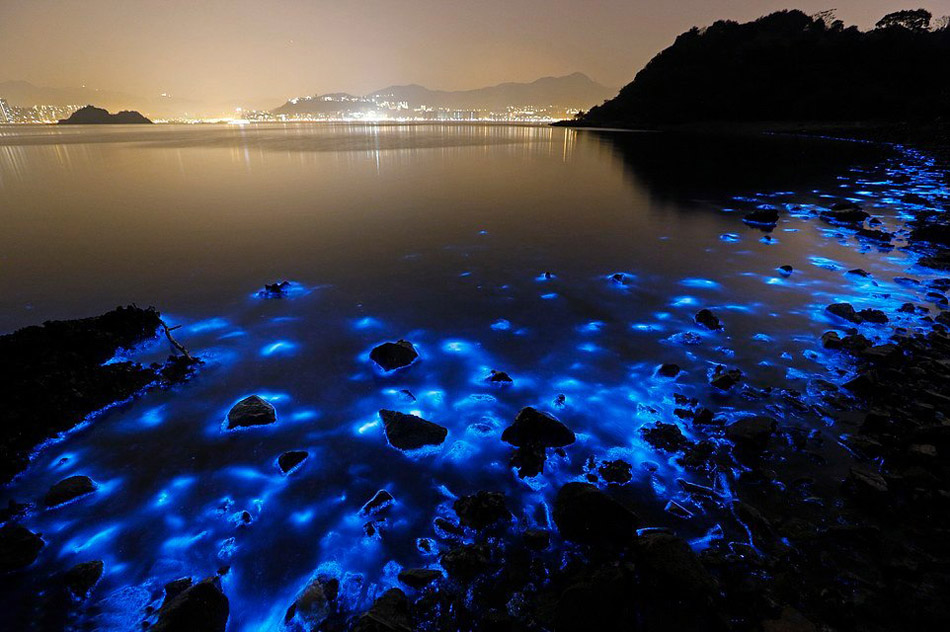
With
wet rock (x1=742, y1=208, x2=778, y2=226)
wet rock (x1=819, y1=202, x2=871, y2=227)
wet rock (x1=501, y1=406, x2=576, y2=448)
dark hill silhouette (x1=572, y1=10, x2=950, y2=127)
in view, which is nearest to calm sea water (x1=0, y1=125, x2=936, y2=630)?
wet rock (x1=501, y1=406, x2=576, y2=448)

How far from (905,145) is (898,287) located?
66.0 m

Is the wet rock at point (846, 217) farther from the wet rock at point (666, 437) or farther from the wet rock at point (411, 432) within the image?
the wet rock at point (411, 432)

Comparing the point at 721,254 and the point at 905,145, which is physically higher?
the point at 905,145

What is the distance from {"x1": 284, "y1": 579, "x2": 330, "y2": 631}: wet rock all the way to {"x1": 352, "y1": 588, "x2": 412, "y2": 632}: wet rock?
0.36 metres

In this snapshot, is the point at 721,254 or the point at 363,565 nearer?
the point at 363,565

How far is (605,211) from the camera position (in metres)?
19.4

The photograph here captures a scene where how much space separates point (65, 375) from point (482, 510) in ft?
22.1

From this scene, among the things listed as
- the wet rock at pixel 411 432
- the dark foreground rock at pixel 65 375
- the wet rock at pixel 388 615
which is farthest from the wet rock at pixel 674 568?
the dark foreground rock at pixel 65 375

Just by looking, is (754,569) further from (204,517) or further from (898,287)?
(898,287)

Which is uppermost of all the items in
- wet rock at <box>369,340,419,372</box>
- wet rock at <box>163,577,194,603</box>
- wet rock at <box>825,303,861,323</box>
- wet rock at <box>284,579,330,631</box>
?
wet rock at <box>825,303,861,323</box>

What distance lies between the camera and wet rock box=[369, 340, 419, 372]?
709 centimetres

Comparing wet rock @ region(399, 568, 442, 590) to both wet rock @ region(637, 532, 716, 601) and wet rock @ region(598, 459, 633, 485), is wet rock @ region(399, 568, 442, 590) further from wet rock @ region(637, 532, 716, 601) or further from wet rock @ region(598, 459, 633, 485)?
wet rock @ region(598, 459, 633, 485)

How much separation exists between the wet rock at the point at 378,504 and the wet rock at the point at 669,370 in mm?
4802

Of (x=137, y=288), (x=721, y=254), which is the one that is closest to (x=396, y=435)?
(x=137, y=288)
